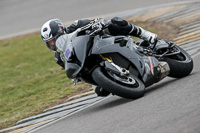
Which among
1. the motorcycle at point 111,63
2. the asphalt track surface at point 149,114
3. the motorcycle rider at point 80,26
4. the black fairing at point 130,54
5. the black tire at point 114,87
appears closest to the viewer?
the asphalt track surface at point 149,114

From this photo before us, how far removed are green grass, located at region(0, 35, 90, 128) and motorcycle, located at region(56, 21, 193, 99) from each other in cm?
207

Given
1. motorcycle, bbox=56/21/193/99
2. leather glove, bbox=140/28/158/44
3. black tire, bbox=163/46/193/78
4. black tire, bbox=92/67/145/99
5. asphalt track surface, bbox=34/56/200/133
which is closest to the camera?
asphalt track surface, bbox=34/56/200/133

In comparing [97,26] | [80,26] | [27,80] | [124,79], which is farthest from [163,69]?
[27,80]

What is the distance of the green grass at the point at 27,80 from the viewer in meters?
9.08

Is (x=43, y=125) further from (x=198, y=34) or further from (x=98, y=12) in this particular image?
(x=98, y=12)

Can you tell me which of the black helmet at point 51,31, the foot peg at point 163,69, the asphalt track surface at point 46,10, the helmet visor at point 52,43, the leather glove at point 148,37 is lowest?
the asphalt track surface at point 46,10

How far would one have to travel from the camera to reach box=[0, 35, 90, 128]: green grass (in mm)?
9078

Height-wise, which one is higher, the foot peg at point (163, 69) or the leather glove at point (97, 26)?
the leather glove at point (97, 26)

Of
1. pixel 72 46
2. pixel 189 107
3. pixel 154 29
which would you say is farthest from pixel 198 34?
pixel 189 107

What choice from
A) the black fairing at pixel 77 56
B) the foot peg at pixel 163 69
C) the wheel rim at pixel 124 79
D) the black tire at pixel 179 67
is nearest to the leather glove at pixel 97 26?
the black fairing at pixel 77 56

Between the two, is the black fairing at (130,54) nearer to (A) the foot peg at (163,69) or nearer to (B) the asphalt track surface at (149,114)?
(A) the foot peg at (163,69)

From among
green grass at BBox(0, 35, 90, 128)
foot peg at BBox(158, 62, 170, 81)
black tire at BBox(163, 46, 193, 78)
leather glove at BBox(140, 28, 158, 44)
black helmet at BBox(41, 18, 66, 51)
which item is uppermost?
black helmet at BBox(41, 18, 66, 51)

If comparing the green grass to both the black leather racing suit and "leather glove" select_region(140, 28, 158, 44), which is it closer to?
the black leather racing suit

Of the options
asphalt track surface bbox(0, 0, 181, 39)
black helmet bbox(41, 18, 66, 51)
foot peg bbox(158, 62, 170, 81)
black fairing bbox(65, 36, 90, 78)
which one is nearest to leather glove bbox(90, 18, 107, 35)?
black fairing bbox(65, 36, 90, 78)
